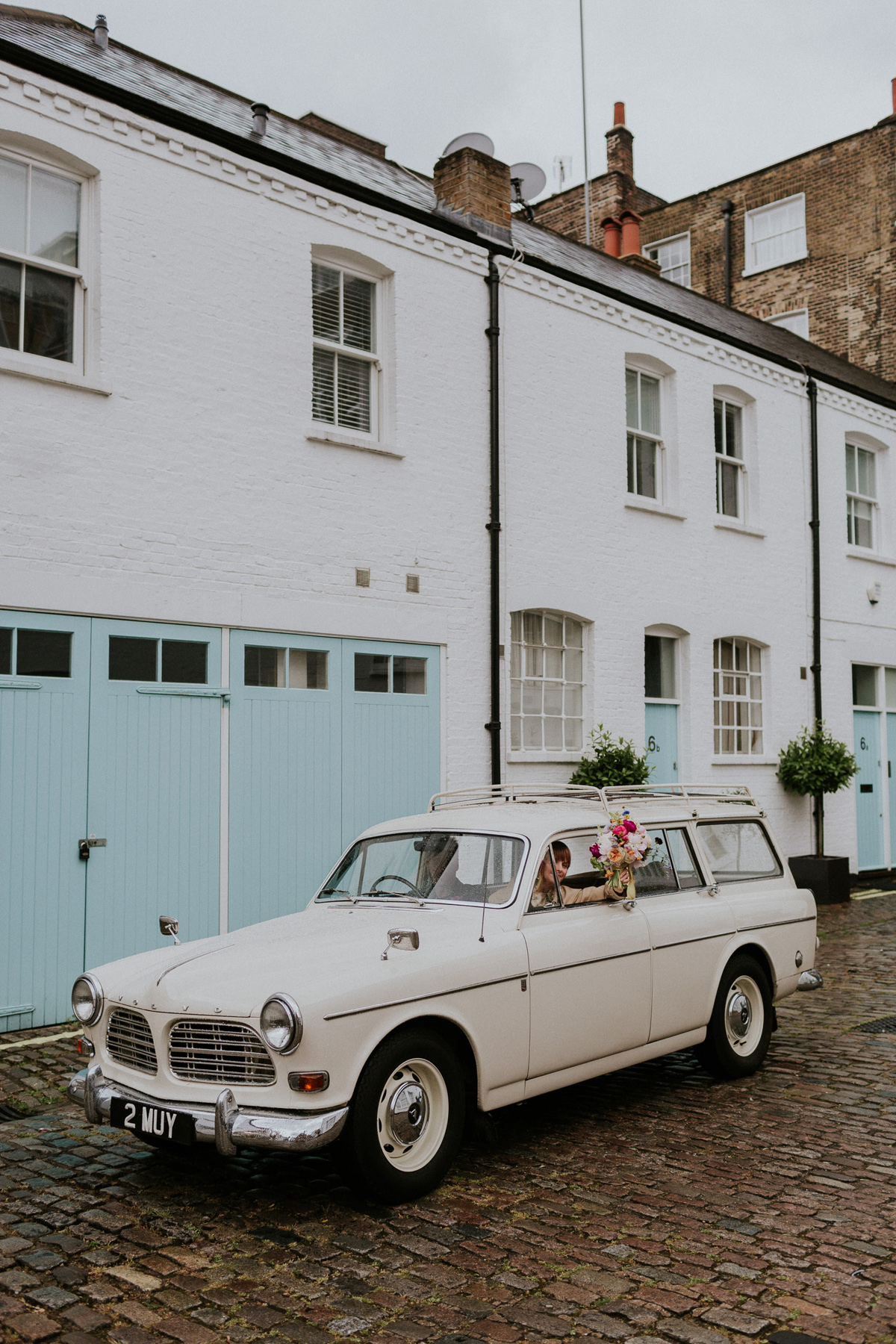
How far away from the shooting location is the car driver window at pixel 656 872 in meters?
6.58

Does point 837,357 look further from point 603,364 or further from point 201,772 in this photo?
point 201,772

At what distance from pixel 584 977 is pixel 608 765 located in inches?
262

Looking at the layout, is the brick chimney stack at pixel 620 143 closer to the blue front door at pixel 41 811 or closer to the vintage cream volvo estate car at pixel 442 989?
the blue front door at pixel 41 811

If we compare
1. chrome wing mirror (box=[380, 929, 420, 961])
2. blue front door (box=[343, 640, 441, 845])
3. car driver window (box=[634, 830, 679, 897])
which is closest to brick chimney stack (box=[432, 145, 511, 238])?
blue front door (box=[343, 640, 441, 845])

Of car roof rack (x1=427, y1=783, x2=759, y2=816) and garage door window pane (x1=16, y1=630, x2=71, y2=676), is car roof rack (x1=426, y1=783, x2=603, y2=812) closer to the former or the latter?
car roof rack (x1=427, y1=783, x2=759, y2=816)

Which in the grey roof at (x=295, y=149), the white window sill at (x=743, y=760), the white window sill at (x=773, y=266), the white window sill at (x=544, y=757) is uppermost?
the white window sill at (x=773, y=266)

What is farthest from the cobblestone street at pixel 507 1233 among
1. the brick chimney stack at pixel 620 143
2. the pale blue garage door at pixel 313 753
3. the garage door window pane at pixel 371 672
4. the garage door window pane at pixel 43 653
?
the brick chimney stack at pixel 620 143

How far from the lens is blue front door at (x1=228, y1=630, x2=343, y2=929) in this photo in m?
9.51

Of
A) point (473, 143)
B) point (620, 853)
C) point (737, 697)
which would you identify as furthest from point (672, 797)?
point (473, 143)

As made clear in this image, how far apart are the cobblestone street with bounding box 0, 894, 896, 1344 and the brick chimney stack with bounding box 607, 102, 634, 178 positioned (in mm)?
23046

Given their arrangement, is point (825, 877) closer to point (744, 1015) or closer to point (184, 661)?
point (744, 1015)

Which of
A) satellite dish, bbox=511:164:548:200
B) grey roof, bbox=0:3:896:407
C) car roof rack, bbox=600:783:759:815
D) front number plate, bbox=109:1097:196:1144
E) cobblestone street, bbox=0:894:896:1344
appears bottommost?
cobblestone street, bbox=0:894:896:1344

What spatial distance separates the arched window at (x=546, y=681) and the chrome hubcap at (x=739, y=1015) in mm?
5299

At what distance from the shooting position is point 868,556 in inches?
693
